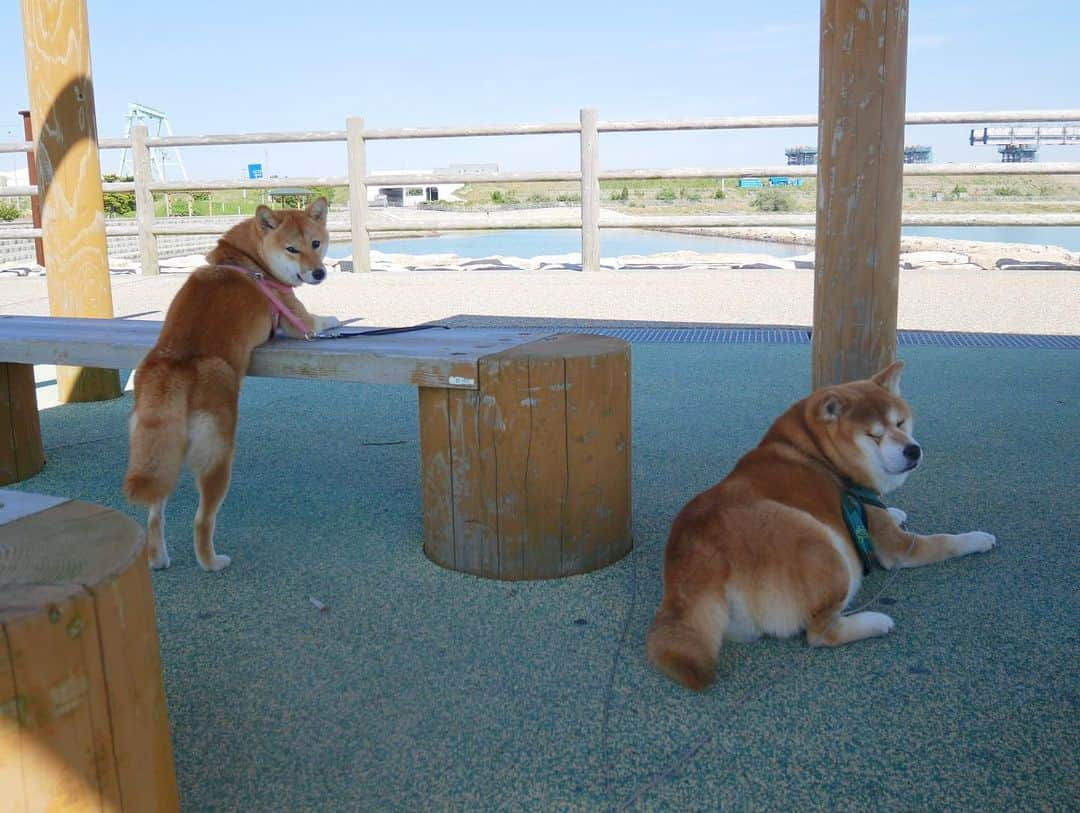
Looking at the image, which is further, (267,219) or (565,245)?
(565,245)

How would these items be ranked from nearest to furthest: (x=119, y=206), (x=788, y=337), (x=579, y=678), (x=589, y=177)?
(x=579, y=678) → (x=788, y=337) → (x=589, y=177) → (x=119, y=206)

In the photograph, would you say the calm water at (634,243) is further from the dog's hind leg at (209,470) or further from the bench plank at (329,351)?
the dog's hind leg at (209,470)

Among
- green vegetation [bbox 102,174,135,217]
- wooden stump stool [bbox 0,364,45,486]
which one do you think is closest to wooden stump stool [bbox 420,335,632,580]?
wooden stump stool [bbox 0,364,45,486]

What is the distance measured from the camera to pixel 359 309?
7.94 meters

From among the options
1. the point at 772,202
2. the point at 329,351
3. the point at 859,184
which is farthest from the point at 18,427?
the point at 772,202

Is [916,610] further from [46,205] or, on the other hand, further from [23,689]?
[46,205]

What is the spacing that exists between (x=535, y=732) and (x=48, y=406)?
413 centimetres

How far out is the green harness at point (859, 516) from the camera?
268cm

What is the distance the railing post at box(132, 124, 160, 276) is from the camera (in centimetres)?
1070

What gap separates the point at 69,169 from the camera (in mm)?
5117

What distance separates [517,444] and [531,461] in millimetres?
63

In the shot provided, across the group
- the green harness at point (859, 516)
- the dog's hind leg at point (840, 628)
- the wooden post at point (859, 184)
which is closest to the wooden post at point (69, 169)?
the wooden post at point (859, 184)

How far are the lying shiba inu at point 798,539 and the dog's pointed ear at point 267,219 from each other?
69.5 inches

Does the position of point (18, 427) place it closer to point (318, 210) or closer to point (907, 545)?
point (318, 210)
